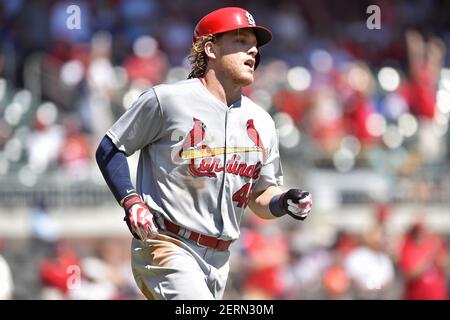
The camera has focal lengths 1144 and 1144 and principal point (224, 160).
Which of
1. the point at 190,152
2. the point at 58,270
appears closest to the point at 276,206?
the point at 190,152

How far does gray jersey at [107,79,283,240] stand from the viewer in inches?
208

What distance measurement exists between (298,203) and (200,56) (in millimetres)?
858

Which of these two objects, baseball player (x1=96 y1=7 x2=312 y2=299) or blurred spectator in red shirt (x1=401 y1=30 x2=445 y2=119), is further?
blurred spectator in red shirt (x1=401 y1=30 x2=445 y2=119)

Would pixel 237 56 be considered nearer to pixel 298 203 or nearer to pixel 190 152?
pixel 190 152

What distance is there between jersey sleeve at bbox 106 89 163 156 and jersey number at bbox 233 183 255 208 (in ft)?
1.63

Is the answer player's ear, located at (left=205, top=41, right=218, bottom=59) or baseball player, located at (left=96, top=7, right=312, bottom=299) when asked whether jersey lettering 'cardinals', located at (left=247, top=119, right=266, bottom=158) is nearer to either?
baseball player, located at (left=96, top=7, right=312, bottom=299)

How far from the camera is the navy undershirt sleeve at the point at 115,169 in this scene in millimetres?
5227

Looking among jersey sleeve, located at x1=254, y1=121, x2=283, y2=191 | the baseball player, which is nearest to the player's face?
the baseball player

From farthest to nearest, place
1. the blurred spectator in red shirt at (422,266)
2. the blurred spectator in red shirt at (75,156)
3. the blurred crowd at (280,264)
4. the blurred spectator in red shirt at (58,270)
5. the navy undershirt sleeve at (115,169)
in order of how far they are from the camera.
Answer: the blurred spectator in red shirt at (75,156) → the blurred spectator in red shirt at (422,266) → the blurred crowd at (280,264) → the blurred spectator in red shirt at (58,270) → the navy undershirt sleeve at (115,169)

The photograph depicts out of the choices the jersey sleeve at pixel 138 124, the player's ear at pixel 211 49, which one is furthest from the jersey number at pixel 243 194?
the player's ear at pixel 211 49

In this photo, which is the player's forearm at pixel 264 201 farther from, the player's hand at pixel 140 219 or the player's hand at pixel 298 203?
the player's hand at pixel 140 219

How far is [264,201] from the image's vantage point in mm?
5633

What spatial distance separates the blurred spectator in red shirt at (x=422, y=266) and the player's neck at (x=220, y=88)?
6028 mm
